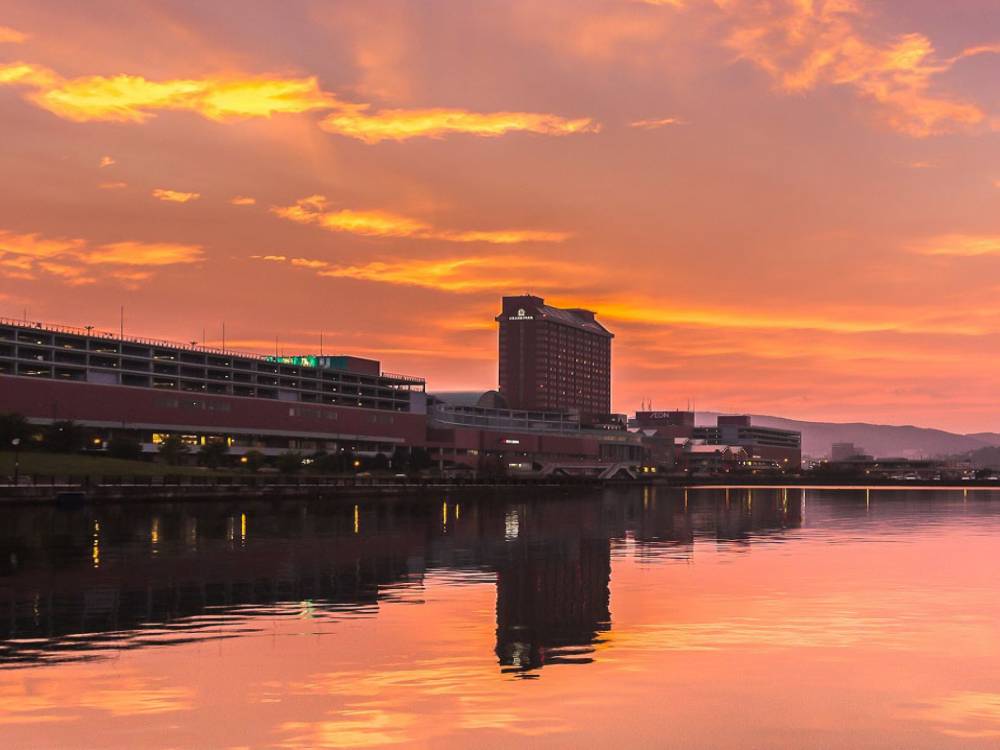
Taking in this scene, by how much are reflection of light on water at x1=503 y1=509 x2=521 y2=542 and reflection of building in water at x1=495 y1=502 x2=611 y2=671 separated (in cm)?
96

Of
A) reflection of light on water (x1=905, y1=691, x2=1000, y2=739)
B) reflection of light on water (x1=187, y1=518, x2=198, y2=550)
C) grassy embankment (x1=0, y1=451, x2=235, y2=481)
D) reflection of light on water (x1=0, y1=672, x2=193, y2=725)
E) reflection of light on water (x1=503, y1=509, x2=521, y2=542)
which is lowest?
reflection of light on water (x1=905, y1=691, x2=1000, y2=739)

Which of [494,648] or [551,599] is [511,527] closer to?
[551,599]

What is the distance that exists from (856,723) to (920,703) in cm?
268

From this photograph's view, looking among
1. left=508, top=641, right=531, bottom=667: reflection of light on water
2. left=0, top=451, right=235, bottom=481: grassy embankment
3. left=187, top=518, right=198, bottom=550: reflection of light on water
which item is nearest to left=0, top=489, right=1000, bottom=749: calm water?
left=508, top=641, right=531, bottom=667: reflection of light on water

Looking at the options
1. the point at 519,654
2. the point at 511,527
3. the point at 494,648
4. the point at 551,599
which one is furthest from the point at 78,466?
the point at 519,654

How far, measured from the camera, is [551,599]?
143 ft

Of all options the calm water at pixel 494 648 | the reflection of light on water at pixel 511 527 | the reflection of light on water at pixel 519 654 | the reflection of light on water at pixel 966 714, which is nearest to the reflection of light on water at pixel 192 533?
the calm water at pixel 494 648

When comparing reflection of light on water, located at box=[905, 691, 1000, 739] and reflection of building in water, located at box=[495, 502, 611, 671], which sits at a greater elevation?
reflection of building in water, located at box=[495, 502, 611, 671]

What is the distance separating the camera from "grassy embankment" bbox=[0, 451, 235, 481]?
16775 centimetres

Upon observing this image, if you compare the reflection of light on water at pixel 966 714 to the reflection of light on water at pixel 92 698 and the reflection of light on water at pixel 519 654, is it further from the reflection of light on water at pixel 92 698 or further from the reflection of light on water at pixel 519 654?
the reflection of light on water at pixel 92 698

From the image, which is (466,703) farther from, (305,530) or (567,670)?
(305,530)

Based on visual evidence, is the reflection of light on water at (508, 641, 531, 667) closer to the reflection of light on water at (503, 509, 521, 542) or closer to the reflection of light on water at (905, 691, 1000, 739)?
the reflection of light on water at (905, 691, 1000, 739)

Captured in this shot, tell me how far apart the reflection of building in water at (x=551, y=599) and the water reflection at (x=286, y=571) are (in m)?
0.08

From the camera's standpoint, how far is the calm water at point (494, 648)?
22.4 m
